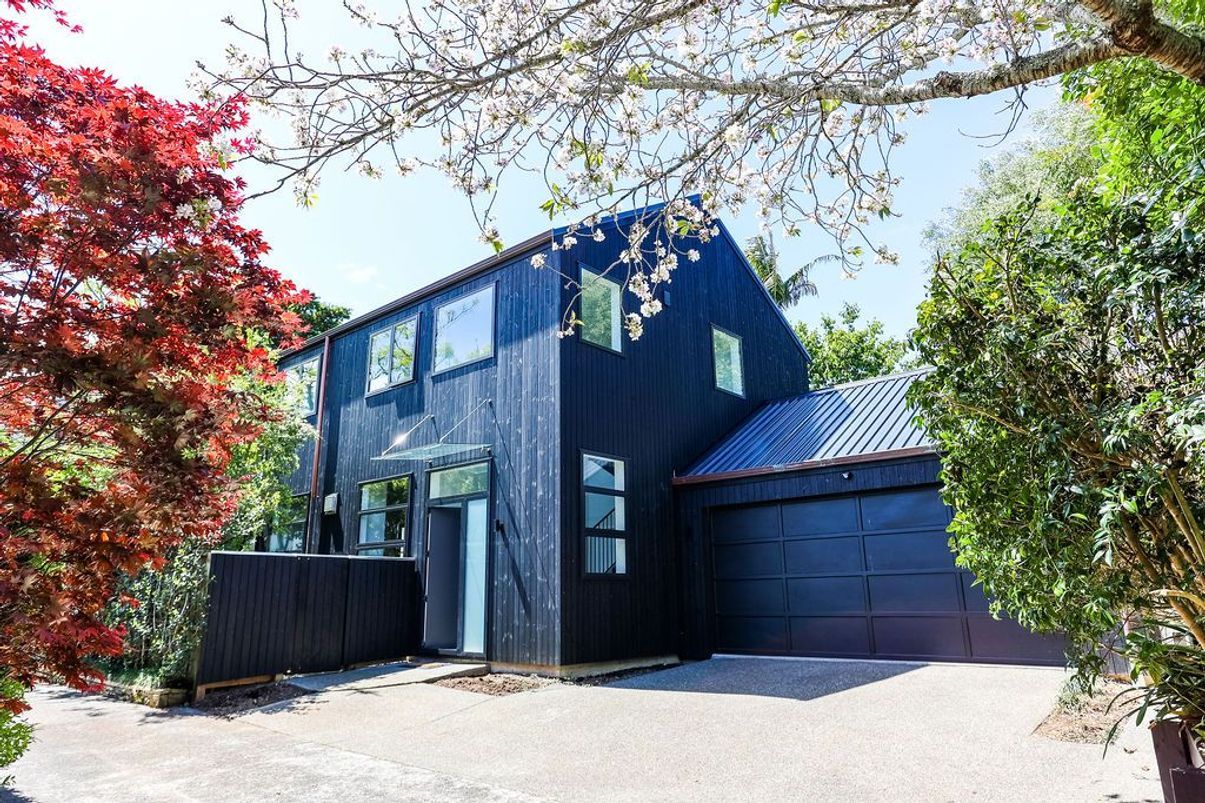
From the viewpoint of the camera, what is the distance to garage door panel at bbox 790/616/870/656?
8.47m

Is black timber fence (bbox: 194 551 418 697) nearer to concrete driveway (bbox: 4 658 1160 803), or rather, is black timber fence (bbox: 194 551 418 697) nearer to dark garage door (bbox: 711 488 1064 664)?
concrete driveway (bbox: 4 658 1160 803)

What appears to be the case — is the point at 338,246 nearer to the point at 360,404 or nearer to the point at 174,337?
the point at 174,337

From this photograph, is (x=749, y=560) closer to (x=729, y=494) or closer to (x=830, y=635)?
(x=729, y=494)

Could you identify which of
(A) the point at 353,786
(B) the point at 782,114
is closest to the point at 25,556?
(A) the point at 353,786

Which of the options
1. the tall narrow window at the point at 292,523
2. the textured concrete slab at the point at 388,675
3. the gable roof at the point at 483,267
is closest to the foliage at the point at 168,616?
the textured concrete slab at the point at 388,675

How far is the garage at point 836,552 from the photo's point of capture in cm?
795

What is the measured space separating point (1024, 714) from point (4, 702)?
6327 millimetres

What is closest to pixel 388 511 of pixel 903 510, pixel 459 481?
pixel 459 481

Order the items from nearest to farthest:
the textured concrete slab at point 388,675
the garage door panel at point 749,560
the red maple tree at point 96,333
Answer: the red maple tree at point 96,333 → the textured concrete slab at point 388,675 → the garage door panel at point 749,560

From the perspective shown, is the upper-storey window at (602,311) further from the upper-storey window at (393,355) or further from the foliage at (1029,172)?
the foliage at (1029,172)

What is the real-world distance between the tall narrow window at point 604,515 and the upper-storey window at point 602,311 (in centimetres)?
165

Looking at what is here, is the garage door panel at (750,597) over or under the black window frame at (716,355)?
under

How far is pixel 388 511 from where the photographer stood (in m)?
10.3

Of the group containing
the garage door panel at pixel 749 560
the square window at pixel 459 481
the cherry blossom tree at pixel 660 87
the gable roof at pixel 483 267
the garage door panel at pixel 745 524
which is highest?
the gable roof at pixel 483 267
